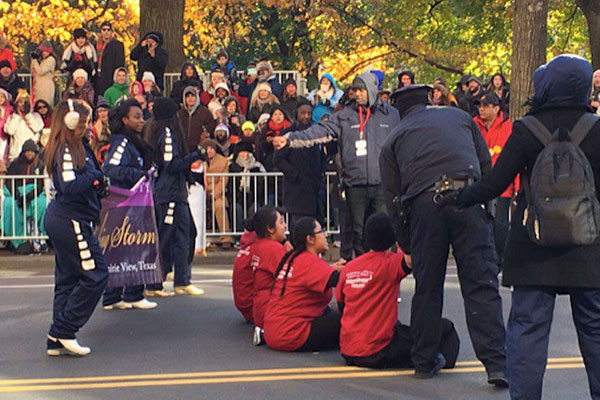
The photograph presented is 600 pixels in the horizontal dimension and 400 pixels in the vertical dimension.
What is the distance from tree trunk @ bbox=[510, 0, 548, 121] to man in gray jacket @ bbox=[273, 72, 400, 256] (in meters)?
5.62

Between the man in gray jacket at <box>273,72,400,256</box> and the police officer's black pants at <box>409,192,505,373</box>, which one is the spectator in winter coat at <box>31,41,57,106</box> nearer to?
the man in gray jacket at <box>273,72,400,256</box>

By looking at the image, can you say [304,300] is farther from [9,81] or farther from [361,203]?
[9,81]

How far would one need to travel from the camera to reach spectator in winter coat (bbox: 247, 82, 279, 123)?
19144 millimetres

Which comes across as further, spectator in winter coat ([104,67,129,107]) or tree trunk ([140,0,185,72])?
tree trunk ([140,0,185,72])

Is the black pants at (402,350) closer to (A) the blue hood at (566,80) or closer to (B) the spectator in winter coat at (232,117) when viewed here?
(A) the blue hood at (566,80)

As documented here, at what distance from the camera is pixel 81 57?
71.4ft

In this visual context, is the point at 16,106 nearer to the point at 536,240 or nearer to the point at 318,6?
the point at 318,6

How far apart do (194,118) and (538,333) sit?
11.7m

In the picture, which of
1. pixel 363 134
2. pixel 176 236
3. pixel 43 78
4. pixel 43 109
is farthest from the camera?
pixel 43 78

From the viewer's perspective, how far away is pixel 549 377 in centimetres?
840

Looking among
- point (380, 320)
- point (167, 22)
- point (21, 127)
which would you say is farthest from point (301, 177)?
point (167, 22)

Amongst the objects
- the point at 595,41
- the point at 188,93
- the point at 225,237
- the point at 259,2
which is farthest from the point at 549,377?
the point at 259,2

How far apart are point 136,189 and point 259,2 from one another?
734 inches

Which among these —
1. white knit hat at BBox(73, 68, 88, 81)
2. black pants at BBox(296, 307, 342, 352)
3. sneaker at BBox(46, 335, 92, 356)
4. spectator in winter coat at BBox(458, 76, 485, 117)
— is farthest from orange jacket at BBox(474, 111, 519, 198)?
white knit hat at BBox(73, 68, 88, 81)
